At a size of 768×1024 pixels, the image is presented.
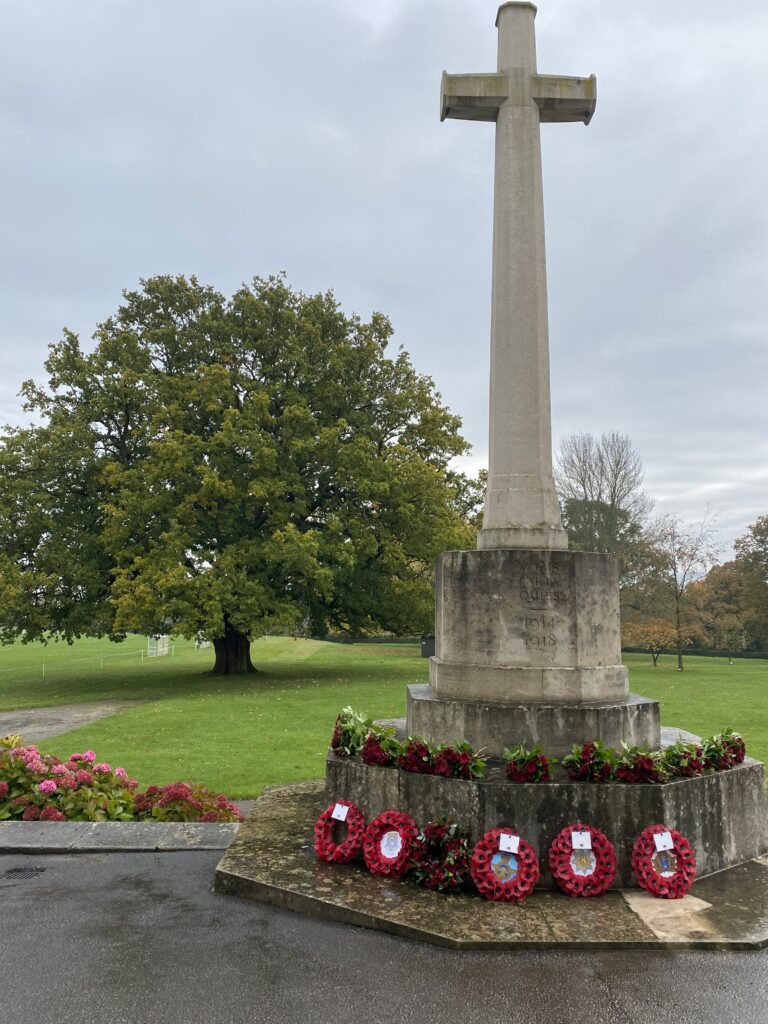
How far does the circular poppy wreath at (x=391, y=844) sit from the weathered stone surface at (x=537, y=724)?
81 centimetres

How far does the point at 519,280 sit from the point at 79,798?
6084 millimetres

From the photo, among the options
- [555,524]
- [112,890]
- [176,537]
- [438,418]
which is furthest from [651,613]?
[112,890]

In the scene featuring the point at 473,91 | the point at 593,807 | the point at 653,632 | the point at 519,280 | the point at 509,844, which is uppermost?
the point at 473,91

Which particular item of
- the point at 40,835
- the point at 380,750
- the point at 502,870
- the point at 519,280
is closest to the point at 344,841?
the point at 380,750

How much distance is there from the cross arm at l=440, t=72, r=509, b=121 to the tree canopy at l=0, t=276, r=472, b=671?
47.7 ft

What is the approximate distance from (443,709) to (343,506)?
58.1 feet

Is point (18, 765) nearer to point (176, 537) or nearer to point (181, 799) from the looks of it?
point (181, 799)

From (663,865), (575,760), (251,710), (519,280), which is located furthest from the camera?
(251,710)

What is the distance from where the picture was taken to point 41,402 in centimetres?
2373

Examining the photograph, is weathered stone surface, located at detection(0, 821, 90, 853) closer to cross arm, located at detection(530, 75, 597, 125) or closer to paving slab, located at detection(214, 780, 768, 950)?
paving slab, located at detection(214, 780, 768, 950)

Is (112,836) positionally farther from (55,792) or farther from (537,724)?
(537,724)

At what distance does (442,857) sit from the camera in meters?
4.67

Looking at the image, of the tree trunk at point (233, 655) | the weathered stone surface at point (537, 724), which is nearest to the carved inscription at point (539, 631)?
the weathered stone surface at point (537, 724)

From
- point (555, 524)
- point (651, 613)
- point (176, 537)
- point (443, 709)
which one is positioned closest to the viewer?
point (443, 709)
